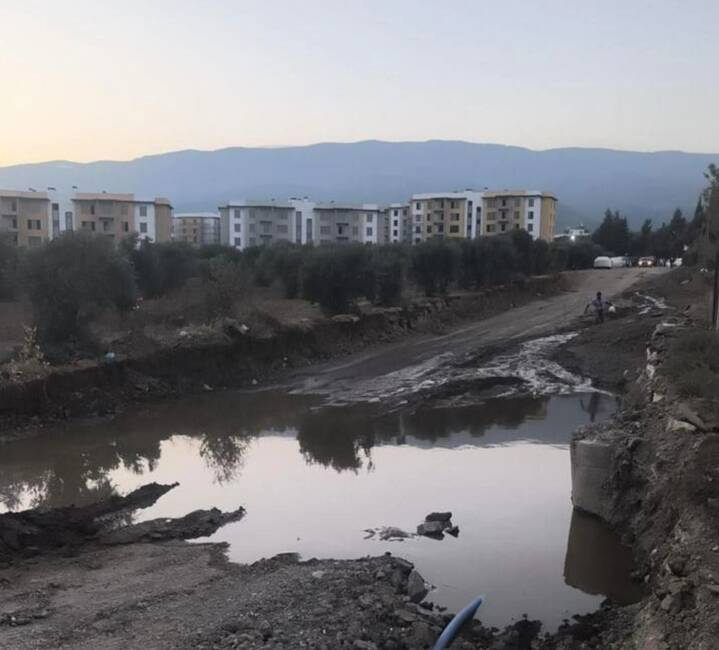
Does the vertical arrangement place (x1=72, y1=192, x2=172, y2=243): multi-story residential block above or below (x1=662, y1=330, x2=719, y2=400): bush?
above

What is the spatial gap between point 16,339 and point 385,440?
14.9m

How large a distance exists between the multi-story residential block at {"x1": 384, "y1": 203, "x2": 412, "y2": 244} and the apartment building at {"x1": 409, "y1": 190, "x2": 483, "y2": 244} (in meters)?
6.68

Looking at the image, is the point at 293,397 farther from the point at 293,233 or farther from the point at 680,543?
the point at 293,233

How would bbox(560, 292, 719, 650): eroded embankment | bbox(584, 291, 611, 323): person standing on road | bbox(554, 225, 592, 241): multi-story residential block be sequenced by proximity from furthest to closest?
bbox(554, 225, 592, 241): multi-story residential block, bbox(584, 291, 611, 323): person standing on road, bbox(560, 292, 719, 650): eroded embankment

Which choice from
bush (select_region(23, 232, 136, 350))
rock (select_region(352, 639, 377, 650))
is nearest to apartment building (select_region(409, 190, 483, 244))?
bush (select_region(23, 232, 136, 350))

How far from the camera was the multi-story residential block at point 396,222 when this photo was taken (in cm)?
11150

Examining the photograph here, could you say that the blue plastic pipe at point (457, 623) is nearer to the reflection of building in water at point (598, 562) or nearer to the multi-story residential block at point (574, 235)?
the reflection of building in water at point (598, 562)

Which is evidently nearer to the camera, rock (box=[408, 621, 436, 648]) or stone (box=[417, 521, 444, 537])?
rock (box=[408, 621, 436, 648])

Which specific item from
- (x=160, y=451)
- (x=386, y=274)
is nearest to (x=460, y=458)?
(x=160, y=451)

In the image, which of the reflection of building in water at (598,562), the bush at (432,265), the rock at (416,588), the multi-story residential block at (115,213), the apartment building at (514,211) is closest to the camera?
the rock at (416,588)

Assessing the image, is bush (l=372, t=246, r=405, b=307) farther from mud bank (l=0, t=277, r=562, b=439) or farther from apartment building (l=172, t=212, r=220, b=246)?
apartment building (l=172, t=212, r=220, b=246)

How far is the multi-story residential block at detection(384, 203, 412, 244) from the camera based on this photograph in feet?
366

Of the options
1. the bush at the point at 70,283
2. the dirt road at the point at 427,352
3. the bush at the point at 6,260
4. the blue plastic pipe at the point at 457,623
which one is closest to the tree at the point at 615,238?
the dirt road at the point at 427,352

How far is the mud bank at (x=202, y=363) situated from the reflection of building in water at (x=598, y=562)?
14873mm
